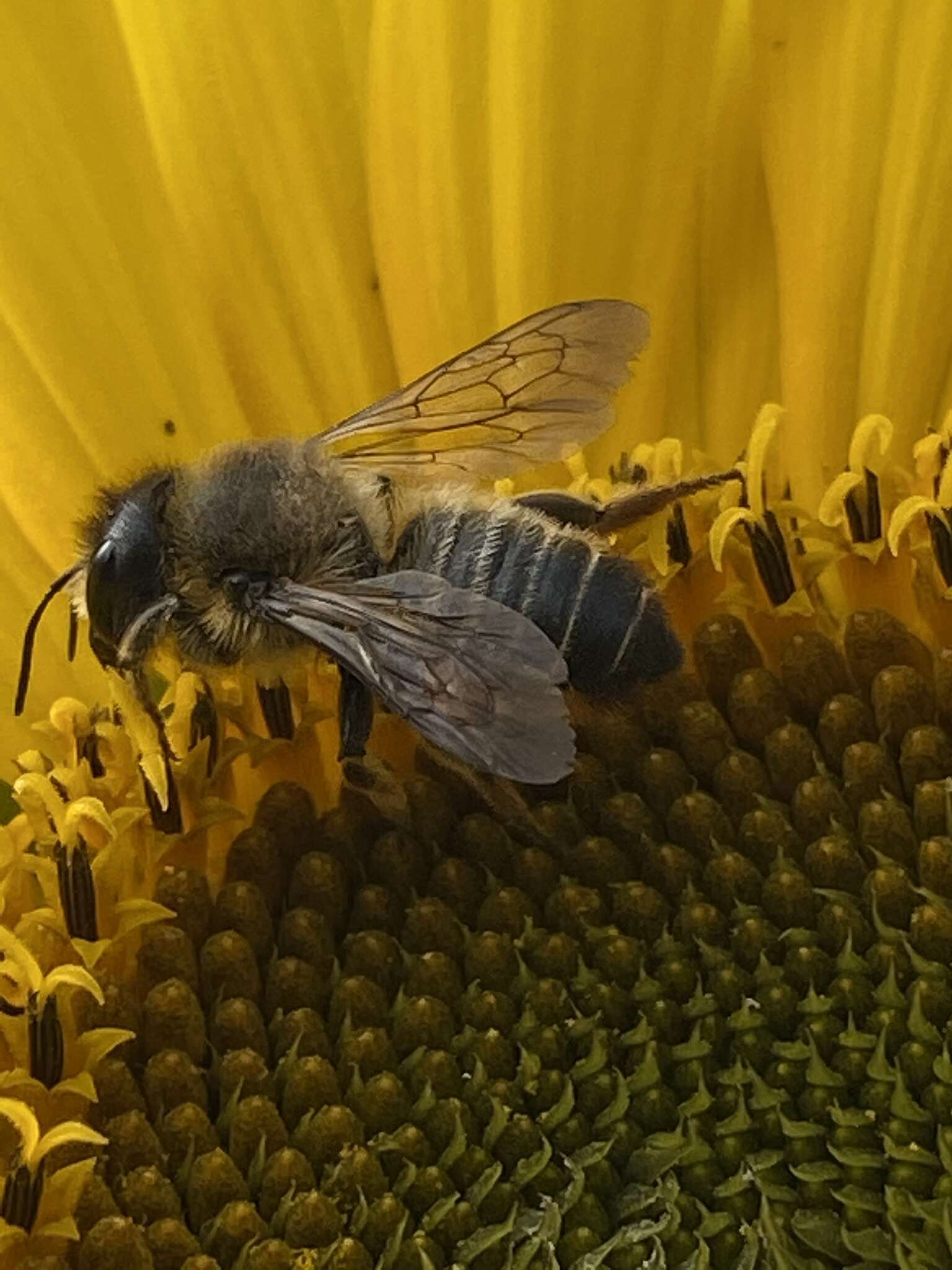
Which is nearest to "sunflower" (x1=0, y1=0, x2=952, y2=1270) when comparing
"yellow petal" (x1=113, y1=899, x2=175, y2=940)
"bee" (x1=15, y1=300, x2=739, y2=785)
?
"yellow petal" (x1=113, y1=899, x2=175, y2=940)

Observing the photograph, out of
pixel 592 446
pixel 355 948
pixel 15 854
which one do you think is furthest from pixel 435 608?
pixel 592 446

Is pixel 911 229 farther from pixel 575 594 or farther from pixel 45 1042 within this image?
pixel 45 1042

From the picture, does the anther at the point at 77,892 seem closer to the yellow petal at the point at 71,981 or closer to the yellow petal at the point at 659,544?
the yellow petal at the point at 71,981

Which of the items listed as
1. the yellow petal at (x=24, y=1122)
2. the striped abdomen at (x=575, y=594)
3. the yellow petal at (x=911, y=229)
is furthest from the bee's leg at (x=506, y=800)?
the yellow petal at (x=911, y=229)

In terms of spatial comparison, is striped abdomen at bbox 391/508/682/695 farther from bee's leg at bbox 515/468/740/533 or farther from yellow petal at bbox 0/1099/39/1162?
yellow petal at bbox 0/1099/39/1162

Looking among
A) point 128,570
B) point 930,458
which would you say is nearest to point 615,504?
point 930,458

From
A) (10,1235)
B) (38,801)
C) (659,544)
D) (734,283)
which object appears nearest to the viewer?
(10,1235)

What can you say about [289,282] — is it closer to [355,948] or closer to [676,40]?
[676,40]
